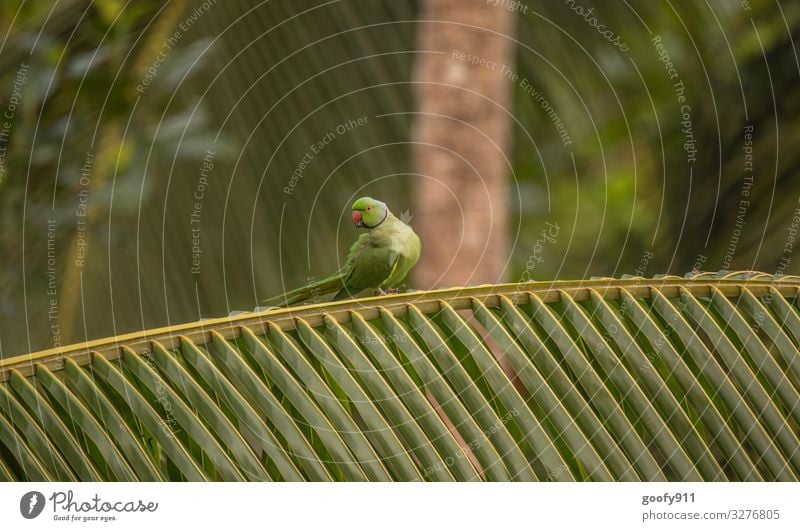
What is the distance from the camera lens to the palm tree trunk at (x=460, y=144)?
144cm

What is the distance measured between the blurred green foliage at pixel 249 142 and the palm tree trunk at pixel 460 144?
155 millimetres

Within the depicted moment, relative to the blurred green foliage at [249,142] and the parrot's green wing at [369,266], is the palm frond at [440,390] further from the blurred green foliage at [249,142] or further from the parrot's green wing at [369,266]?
the blurred green foliage at [249,142]

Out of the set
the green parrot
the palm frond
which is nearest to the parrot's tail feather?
the green parrot

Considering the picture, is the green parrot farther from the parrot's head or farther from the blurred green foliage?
the blurred green foliage

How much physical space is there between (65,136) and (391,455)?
0.91 meters

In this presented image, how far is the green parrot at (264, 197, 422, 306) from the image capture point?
1256 mm

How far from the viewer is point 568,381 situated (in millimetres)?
1002

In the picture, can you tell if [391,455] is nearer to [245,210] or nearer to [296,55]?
[245,210]

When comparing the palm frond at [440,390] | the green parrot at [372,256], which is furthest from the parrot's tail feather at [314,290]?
the palm frond at [440,390]

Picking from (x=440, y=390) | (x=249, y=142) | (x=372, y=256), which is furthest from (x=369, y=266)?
(x=249, y=142)

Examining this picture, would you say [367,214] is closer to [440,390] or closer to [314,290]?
[314,290]

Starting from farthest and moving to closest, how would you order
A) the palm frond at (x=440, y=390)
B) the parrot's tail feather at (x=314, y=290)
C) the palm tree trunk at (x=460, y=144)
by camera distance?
the palm tree trunk at (x=460, y=144), the parrot's tail feather at (x=314, y=290), the palm frond at (x=440, y=390)

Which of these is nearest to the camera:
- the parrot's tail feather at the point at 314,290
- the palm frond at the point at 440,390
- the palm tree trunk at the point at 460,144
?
the palm frond at the point at 440,390

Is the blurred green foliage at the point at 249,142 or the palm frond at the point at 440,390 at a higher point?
the blurred green foliage at the point at 249,142
